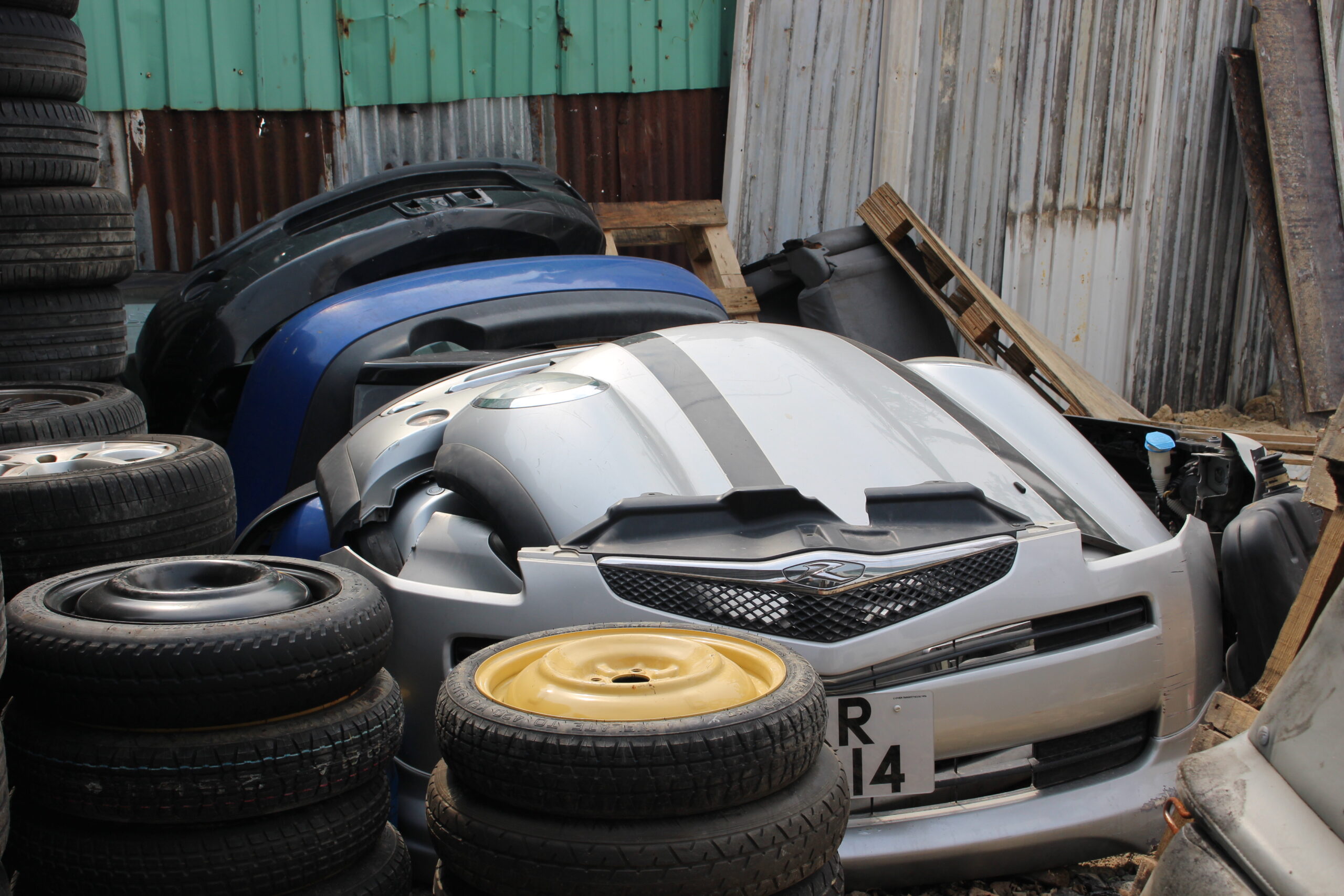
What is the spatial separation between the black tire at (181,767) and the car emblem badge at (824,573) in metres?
0.78

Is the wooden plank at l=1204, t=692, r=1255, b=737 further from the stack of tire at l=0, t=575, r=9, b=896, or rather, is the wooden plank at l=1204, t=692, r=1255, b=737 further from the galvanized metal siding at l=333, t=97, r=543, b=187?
the galvanized metal siding at l=333, t=97, r=543, b=187

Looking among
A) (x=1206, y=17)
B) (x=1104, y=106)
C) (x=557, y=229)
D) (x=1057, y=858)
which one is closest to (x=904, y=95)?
(x=1104, y=106)

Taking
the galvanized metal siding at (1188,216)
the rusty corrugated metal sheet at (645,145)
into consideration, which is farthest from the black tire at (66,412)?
the galvanized metal siding at (1188,216)

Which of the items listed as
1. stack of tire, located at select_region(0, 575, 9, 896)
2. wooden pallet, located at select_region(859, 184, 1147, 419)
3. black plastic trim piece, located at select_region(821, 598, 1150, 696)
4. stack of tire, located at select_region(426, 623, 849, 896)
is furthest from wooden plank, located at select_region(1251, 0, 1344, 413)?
stack of tire, located at select_region(0, 575, 9, 896)

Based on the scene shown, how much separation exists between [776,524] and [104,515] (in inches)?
53.6

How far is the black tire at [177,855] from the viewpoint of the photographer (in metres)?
1.62

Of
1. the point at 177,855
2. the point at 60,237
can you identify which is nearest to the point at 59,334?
the point at 60,237

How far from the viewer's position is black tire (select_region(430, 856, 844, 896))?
159 centimetres

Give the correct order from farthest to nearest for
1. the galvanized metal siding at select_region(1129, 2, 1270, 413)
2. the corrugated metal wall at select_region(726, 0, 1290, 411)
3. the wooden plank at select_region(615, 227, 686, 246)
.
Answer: the galvanized metal siding at select_region(1129, 2, 1270, 413) → the corrugated metal wall at select_region(726, 0, 1290, 411) → the wooden plank at select_region(615, 227, 686, 246)

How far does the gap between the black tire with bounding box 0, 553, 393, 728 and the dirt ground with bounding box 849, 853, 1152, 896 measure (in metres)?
1.03

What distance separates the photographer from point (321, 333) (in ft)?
12.1

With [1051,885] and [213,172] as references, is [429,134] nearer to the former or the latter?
[213,172]

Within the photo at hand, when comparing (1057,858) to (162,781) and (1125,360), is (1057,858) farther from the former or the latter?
(1125,360)

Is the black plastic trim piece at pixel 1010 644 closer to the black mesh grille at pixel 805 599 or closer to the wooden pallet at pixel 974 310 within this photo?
the black mesh grille at pixel 805 599
